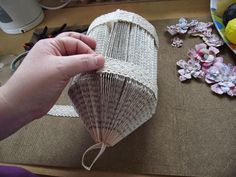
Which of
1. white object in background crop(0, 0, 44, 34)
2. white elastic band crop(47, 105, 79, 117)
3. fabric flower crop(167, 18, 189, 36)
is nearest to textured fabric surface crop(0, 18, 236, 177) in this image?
white elastic band crop(47, 105, 79, 117)

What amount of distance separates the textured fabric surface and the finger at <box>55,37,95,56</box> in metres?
0.17

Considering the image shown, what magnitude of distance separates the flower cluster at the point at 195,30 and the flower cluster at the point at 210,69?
0.09 feet

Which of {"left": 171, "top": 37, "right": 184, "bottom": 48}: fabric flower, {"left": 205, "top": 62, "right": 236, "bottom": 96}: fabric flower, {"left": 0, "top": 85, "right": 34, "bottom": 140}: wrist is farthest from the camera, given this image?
{"left": 171, "top": 37, "right": 184, "bottom": 48}: fabric flower

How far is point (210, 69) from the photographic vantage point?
497 millimetres

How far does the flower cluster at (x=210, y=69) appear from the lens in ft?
1.54

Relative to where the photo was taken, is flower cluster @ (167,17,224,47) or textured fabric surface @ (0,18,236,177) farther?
flower cluster @ (167,17,224,47)

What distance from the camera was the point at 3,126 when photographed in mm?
339

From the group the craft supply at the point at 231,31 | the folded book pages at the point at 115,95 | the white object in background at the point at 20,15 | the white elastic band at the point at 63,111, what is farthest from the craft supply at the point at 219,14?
the white object in background at the point at 20,15

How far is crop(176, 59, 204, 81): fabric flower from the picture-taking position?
50cm

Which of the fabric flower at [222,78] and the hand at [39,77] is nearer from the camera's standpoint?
the hand at [39,77]

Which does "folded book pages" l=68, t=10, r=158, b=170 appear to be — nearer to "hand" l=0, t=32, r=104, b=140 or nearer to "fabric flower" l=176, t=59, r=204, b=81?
"hand" l=0, t=32, r=104, b=140

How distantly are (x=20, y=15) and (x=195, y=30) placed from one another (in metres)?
0.46

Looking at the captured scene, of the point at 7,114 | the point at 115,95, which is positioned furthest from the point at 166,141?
the point at 7,114

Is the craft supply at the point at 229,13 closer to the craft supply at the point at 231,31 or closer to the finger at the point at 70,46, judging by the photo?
the craft supply at the point at 231,31
